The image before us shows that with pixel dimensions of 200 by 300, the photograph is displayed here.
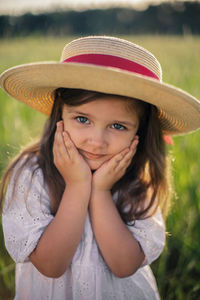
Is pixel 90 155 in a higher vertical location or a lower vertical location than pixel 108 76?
lower

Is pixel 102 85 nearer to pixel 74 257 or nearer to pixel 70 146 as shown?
pixel 70 146

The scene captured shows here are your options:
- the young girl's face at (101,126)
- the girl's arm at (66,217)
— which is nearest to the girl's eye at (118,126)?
the young girl's face at (101,126)

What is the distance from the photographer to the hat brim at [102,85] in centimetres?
110

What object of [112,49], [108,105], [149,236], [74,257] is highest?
[112,49]

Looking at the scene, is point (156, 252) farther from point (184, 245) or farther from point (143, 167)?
point (184, 245)

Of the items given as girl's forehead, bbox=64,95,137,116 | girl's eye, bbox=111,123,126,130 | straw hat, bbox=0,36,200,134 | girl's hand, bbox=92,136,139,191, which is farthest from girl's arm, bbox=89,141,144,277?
straw hat, bbox=0,36,200,134

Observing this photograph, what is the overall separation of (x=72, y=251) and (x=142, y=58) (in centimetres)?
92

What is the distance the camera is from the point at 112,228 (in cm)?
141

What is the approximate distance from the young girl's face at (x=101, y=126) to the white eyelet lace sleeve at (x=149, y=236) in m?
0.38

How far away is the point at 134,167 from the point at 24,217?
28.0 inches

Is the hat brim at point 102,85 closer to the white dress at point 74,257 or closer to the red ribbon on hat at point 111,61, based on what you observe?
the red ribbon on hat at point 111,61

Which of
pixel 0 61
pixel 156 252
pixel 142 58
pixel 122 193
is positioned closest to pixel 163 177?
pixel 122 193

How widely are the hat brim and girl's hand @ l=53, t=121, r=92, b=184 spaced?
0.80 feet

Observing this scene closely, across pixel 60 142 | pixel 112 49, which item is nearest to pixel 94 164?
pixel 60 142
